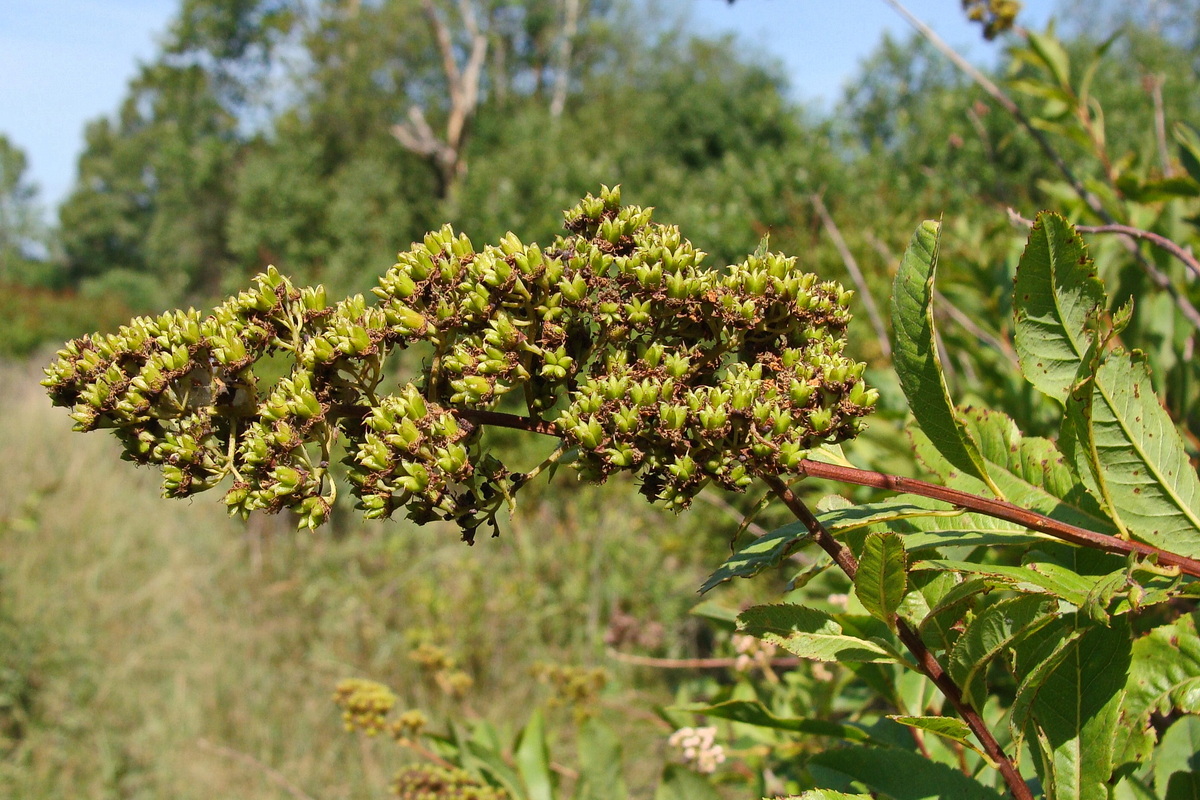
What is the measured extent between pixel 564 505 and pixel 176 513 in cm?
437

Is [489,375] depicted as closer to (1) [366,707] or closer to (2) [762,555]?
(2) [762,555]

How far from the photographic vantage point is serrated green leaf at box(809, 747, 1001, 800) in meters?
1.12

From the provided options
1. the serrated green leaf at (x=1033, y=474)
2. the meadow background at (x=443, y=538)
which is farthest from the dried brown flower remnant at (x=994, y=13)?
the serrated green leaf at (x=1033, y=474)

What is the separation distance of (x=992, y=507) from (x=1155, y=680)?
0.50 m

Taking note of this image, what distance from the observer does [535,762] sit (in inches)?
84.1

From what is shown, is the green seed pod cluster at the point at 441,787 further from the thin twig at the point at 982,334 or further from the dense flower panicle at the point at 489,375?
the thin twig at the point at 982,334

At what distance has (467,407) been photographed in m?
1.05

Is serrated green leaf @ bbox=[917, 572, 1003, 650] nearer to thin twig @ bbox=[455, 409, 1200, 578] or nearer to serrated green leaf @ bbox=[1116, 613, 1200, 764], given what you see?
thin twig @ bbox=[455, 409, 1200, 578]

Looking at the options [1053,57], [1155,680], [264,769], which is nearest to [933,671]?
[1155,680]

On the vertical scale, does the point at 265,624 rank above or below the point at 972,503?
above

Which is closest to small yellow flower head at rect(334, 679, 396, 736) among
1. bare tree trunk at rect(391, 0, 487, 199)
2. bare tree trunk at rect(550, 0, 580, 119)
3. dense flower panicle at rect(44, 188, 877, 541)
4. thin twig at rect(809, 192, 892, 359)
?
dense flower panicle at rect(44, 188, 877, 541)

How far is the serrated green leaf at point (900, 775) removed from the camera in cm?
112

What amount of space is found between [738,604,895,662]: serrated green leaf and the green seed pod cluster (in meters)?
1.21

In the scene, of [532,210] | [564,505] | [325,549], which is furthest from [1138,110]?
[325,549]
